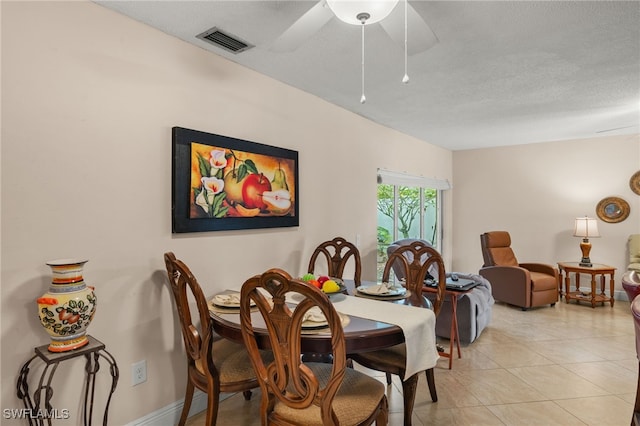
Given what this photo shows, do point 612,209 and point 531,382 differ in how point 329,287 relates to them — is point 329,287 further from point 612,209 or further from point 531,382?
point 612,209

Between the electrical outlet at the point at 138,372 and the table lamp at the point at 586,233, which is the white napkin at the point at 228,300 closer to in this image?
the electrical outlet at the point at 138,372

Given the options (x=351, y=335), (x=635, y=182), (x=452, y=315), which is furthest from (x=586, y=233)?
(x=351, y=335)

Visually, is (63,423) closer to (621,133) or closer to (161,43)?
(161,43)

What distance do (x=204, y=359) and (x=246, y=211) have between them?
42.2 inches

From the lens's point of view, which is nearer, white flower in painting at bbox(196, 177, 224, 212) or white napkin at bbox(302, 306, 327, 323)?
white napkin at bbox(302, 306, 327, 323)

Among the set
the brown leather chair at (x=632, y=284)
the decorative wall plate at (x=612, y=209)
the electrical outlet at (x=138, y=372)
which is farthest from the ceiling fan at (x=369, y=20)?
the decorative wall plate at (x=612, y=209)

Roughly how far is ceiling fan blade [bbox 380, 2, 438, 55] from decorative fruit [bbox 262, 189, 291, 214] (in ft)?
4.83

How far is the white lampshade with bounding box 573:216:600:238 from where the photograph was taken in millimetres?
4984

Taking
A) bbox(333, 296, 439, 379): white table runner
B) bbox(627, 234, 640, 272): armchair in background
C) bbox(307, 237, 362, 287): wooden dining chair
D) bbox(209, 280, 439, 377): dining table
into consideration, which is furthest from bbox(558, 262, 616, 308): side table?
bbox(333, 296, 439, 379): white table runner

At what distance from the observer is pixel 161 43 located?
84.7 inches

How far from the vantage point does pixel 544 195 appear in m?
5.66

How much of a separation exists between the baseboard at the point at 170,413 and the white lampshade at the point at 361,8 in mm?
2298

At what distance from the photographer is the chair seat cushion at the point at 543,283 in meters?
4.62

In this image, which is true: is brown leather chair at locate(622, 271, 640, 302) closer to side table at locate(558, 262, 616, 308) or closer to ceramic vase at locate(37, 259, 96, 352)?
side table at locate(558, 262, 616, 308)
